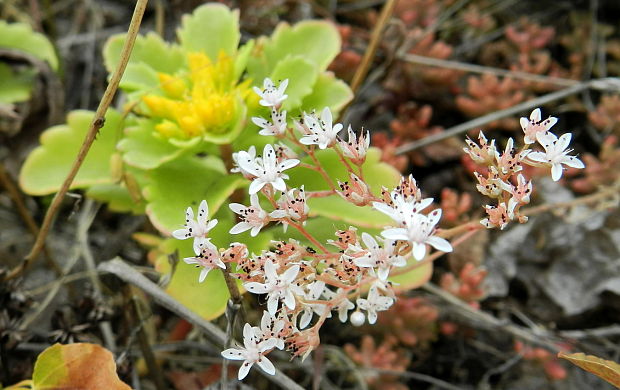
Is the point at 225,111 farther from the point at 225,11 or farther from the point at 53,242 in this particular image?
the point at 53,242

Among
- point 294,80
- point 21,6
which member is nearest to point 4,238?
point 21,6

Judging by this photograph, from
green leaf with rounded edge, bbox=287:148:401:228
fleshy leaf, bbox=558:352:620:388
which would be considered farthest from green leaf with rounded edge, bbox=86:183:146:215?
fleshy leaf, bbox=558:352:620:388

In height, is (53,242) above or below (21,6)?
below

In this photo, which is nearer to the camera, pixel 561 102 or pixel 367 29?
pixel 561 102

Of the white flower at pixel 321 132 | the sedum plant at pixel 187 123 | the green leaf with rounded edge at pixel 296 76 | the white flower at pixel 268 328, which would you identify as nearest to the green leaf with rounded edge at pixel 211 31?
the sedum plant at pixel 187 123

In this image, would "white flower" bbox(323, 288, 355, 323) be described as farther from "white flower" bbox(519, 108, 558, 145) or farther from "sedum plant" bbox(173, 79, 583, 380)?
"white flower" bbox(519, 108, 558, 145)

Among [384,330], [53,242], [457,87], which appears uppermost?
[457,87]

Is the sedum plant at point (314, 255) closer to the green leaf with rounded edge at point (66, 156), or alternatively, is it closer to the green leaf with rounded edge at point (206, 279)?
the green leaf with rounded edge at point (206, 279)
